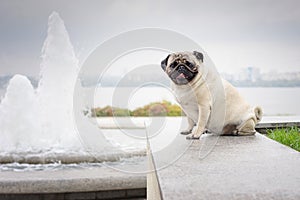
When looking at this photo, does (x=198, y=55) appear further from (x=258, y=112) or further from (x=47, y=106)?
(x=47, y=106)

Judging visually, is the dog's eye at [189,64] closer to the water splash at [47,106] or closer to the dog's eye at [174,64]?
the dog's eye at [174,64]

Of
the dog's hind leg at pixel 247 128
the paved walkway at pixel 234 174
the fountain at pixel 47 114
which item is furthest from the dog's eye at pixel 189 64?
the fountain at pixel 47 114

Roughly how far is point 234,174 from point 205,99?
1.55 ft

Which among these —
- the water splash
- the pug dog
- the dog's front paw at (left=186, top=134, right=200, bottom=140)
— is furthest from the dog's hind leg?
the water splash

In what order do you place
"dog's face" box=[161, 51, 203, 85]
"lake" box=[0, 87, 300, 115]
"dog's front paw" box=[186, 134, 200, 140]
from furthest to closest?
"lake" box=[0, 87, 300, 115] → "dog's front paw" box=[186, 134, 200, 140] → "dog's face" box=[161, 51, 203, 85]

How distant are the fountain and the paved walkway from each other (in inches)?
46.3

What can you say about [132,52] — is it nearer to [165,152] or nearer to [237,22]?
[165,152]

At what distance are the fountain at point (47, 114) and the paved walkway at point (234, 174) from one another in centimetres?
118

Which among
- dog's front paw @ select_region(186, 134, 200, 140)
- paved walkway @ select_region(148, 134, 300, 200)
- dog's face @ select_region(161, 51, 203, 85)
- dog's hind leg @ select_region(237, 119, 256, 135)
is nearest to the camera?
paved walkway @ select_region(148, 134, 300, 200)

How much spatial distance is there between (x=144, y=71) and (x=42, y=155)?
3.48ft

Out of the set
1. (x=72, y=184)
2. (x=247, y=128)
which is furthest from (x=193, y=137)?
(x=72, y=184)

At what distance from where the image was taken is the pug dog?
1.12m

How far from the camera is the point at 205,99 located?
1.19 metres

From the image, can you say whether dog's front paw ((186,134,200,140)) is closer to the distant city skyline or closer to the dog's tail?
the dog's tail
